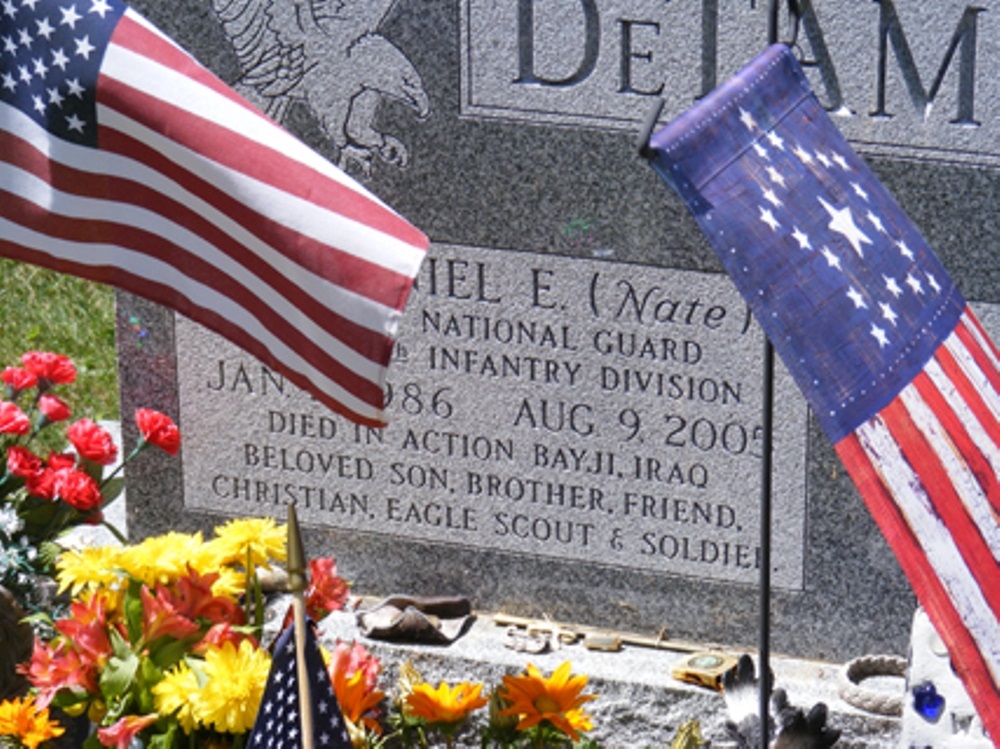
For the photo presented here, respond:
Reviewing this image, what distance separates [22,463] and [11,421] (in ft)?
0.38

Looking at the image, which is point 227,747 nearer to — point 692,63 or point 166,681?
point 166,681

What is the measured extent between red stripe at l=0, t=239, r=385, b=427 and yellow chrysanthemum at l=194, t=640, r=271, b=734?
2.05 ft

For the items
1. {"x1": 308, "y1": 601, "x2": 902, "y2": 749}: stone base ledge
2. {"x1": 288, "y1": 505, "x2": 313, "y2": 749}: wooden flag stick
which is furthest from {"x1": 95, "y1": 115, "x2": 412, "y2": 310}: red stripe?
{"x1": 308, "y1": 601, "x2": 902, "y2": 749}: stone base ledge

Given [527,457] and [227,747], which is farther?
[527,457]

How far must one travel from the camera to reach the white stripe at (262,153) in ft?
11.5

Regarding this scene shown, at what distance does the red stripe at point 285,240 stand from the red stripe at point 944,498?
896 millimetres

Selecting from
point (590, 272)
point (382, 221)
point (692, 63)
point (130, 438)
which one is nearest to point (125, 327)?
point (130, 438)

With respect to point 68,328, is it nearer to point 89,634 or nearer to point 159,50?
point 89,634

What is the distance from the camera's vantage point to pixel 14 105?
12.7 ft

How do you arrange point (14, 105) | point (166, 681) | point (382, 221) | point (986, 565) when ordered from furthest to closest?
point (166, 681) → point (14, 105) → point (382, 221) → point (986, 565)

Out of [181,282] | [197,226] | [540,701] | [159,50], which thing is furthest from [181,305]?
[540,701]

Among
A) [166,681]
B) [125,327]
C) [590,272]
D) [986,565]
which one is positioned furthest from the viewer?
[125,327]

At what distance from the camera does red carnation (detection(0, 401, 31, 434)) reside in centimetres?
512

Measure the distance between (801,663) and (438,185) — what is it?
1.68 m
